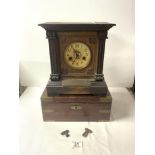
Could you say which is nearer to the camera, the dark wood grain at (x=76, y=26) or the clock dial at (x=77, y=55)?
the dark wood grain at (x=76, y=26)

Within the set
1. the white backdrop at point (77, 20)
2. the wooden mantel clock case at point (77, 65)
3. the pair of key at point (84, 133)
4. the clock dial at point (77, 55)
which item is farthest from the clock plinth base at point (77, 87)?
the white backdrop at point (77, 20)

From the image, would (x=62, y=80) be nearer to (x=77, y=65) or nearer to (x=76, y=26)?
(x=77, y=65)

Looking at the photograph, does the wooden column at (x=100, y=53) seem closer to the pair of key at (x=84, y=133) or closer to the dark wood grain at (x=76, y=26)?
the dark wood grain at (x=76, y=26)

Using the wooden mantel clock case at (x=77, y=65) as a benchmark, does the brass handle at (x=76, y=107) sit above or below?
below

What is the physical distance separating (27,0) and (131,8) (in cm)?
69

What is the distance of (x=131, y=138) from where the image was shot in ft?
→ 3.39

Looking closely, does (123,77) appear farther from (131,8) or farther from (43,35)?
(43,35)

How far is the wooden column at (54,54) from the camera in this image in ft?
3.36

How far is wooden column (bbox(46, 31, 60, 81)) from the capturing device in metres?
1.02

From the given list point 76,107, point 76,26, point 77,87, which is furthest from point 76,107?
point 76,26

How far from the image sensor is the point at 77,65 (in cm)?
113

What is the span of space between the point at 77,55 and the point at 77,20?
0.37 m

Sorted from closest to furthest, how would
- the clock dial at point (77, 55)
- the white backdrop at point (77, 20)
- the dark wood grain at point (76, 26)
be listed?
the dark wood grain at point (76, 26) → the clock dial at point (77, 55) → the white backdrop at point (77, 20)

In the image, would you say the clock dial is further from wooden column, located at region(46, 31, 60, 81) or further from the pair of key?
the pair of key
